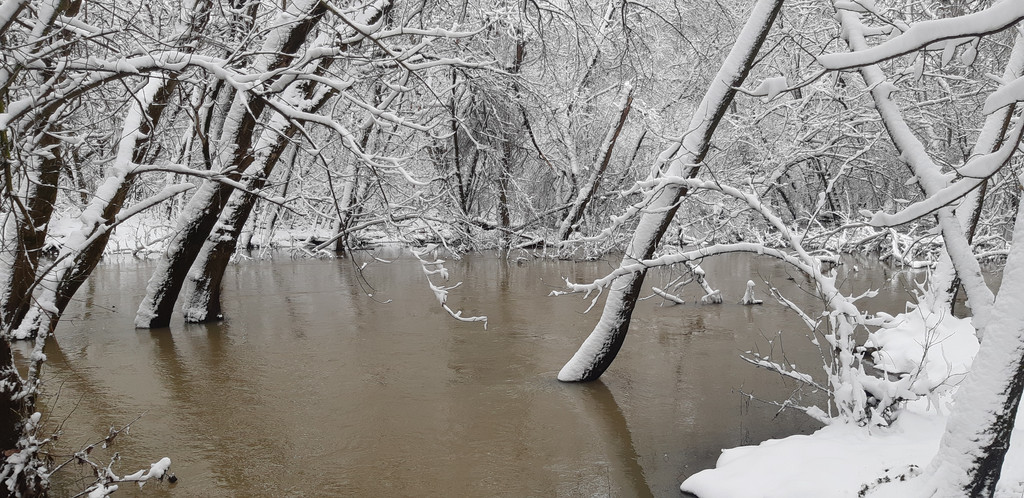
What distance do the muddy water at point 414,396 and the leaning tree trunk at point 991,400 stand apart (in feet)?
6.52

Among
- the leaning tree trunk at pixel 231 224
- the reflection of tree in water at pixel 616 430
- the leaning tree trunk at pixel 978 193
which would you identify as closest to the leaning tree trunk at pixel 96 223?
the leaning tree trunk at pixel 231 224

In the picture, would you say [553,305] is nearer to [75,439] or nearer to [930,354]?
→ [930,354]

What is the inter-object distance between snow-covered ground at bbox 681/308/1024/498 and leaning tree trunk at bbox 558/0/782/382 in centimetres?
187

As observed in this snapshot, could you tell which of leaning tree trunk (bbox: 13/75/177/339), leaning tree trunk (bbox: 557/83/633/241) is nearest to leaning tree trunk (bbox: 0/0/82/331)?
leaning tree trunk (bbox: 13/75/177/339)

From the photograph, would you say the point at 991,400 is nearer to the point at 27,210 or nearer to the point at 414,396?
the point at 27,210

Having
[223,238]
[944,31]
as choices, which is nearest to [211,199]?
[223,238]

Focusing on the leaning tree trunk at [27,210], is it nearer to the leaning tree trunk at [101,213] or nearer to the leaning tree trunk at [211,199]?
the leaning tree trunk at [101,213]

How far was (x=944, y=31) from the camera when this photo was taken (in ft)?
7.80

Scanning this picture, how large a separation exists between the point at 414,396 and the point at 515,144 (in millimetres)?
12923

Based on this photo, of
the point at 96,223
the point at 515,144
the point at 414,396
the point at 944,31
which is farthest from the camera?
the point at 515,144

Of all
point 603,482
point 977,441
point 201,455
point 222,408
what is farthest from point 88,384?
point 977,441

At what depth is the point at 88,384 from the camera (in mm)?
8016

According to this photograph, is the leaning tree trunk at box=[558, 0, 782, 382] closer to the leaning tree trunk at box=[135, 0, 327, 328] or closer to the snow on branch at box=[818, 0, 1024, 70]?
Answer: the snow on branch at box=[818, 0, 1024, 70]

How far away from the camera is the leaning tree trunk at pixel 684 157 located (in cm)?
678
